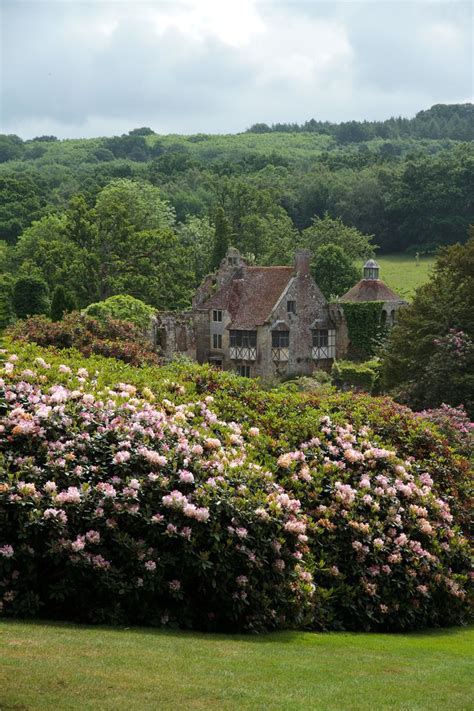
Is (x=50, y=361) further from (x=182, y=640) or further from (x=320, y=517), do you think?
(x=182, y=640)

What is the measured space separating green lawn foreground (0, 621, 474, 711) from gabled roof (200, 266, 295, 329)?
55196mm

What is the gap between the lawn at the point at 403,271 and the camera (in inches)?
3767

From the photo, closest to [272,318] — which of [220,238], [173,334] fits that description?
[173,334]

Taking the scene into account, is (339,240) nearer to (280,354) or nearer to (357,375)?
(280,354)

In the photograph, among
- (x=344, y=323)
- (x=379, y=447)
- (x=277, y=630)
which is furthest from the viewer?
(x=344, y=323)

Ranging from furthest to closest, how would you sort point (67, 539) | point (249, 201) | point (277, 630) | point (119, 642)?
point (249, 201)
point (277, 630)
point (67, 539)
point (119, 642)

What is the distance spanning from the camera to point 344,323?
69688 millimetres

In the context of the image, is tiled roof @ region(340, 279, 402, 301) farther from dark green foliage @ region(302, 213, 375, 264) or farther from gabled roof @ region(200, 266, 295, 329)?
dark green foliage @ region(302, 213, 375, 264)

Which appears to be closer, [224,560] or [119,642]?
[119,642]

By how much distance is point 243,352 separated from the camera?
2736 inches

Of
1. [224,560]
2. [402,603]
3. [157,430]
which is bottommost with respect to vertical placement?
[402,603]

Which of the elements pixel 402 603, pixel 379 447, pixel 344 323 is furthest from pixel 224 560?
pixel 344 323

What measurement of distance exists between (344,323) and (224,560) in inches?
2227

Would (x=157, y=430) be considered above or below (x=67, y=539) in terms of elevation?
above
